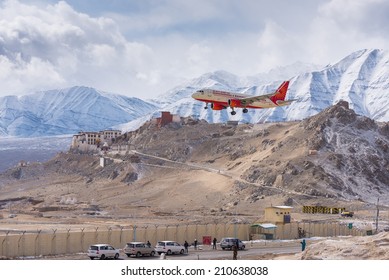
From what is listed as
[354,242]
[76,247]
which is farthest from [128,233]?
[354,242]

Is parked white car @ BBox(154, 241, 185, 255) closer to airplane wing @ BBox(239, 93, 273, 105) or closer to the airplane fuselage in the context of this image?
the airplane fuselage

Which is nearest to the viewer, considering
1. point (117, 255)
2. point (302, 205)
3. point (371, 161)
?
point (117, 255)

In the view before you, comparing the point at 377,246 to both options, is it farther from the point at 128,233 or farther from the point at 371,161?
the point at 371,161

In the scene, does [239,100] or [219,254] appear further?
[239,100]

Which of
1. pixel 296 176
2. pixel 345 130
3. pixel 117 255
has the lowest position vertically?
pixel 117 255

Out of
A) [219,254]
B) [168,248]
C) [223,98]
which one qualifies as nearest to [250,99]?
[223,98]

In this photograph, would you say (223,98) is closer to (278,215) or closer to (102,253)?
(278,215)

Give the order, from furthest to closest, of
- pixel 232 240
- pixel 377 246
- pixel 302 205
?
pixel 302 205 < pixel 232 240 < pixel 377 246

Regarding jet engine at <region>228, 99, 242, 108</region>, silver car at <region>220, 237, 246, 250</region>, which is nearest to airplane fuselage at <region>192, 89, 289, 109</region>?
jet engine at <region>228, 99, 242, 108</region>
